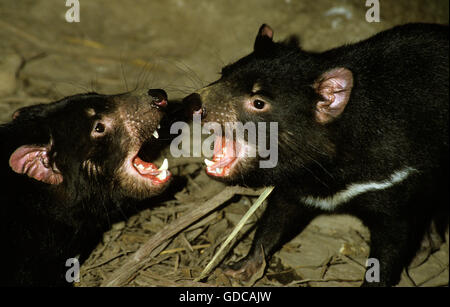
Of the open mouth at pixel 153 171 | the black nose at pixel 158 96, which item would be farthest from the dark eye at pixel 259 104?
the open mouth at pixel 153 171

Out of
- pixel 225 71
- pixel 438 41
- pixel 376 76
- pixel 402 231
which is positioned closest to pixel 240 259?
pixel 402 231

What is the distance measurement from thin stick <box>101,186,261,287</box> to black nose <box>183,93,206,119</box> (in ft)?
2.09

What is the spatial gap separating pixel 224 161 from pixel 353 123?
745 millimetres

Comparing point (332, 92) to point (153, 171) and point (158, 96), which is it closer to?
point (158, 96)

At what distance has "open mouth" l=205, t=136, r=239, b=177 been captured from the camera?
2.59 meters

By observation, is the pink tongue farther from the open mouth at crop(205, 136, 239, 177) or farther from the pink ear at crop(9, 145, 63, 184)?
the pink ear at crop(9, 145, 63, 184)

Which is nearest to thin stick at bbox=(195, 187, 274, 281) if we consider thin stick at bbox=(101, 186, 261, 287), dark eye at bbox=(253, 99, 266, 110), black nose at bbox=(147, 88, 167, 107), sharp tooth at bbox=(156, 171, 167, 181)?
thin stick at bbox=(101, 186, 261, 287)

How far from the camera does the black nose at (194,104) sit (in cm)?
260

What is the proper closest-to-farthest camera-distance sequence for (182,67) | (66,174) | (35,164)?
(35,164) → (66,174) → (182,67)

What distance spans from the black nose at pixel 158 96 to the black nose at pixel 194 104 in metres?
0.16

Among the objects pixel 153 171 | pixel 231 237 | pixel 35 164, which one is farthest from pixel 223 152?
pixel 35 164

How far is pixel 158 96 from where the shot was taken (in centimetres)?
269

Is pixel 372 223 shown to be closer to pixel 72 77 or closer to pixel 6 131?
pixel 6 131

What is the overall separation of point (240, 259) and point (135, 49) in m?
2.36
